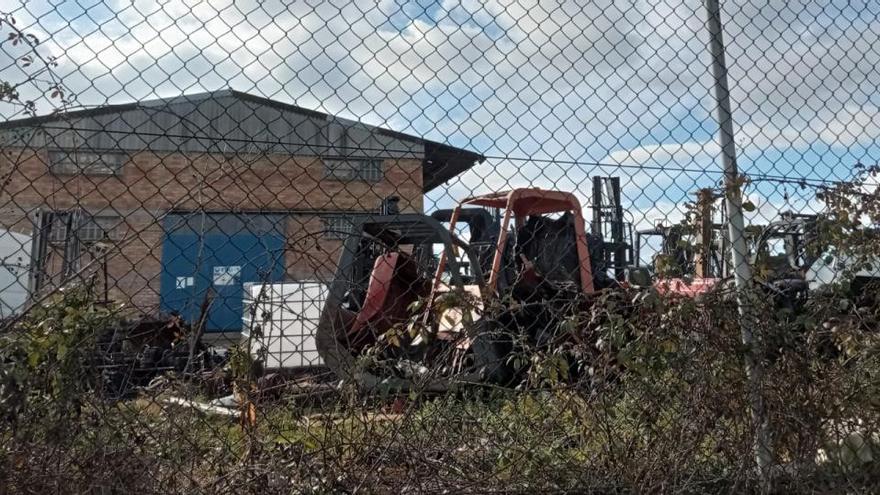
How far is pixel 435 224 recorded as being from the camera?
4.98 meters

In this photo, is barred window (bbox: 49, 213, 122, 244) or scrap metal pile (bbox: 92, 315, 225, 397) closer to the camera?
scrap metal pile (bbox: 92, 315, 225, 397)

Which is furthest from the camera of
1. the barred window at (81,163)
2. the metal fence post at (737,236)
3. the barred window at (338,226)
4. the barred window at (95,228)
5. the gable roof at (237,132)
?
the barred window at (338,226)

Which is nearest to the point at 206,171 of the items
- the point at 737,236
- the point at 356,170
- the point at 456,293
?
the point at 356,170

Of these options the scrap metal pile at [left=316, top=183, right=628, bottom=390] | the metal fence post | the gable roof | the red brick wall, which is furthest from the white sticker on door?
the metal fence post

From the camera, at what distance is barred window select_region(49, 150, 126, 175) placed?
263 centimetres

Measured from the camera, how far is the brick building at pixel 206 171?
261cm

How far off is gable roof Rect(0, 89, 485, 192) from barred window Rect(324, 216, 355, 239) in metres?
0.35

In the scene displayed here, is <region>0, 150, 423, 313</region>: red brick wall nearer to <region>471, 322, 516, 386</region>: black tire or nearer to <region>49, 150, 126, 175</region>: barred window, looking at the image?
<region>49, 150, 126, 175</region>: barred window

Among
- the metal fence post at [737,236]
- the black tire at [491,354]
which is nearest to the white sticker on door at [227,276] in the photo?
the black tire at [491,354]

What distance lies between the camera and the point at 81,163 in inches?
110

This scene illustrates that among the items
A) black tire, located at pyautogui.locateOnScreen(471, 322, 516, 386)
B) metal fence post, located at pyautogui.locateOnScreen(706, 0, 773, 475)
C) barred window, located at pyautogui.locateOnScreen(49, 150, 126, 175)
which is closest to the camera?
barred window, located at pyautogui.locateOnScreen(49, 150, 126, 175)

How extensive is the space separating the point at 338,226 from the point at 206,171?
2.80 ft

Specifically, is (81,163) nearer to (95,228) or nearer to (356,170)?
(95,228)

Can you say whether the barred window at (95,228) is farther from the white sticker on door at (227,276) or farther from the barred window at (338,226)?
the barred window at (338,226)
